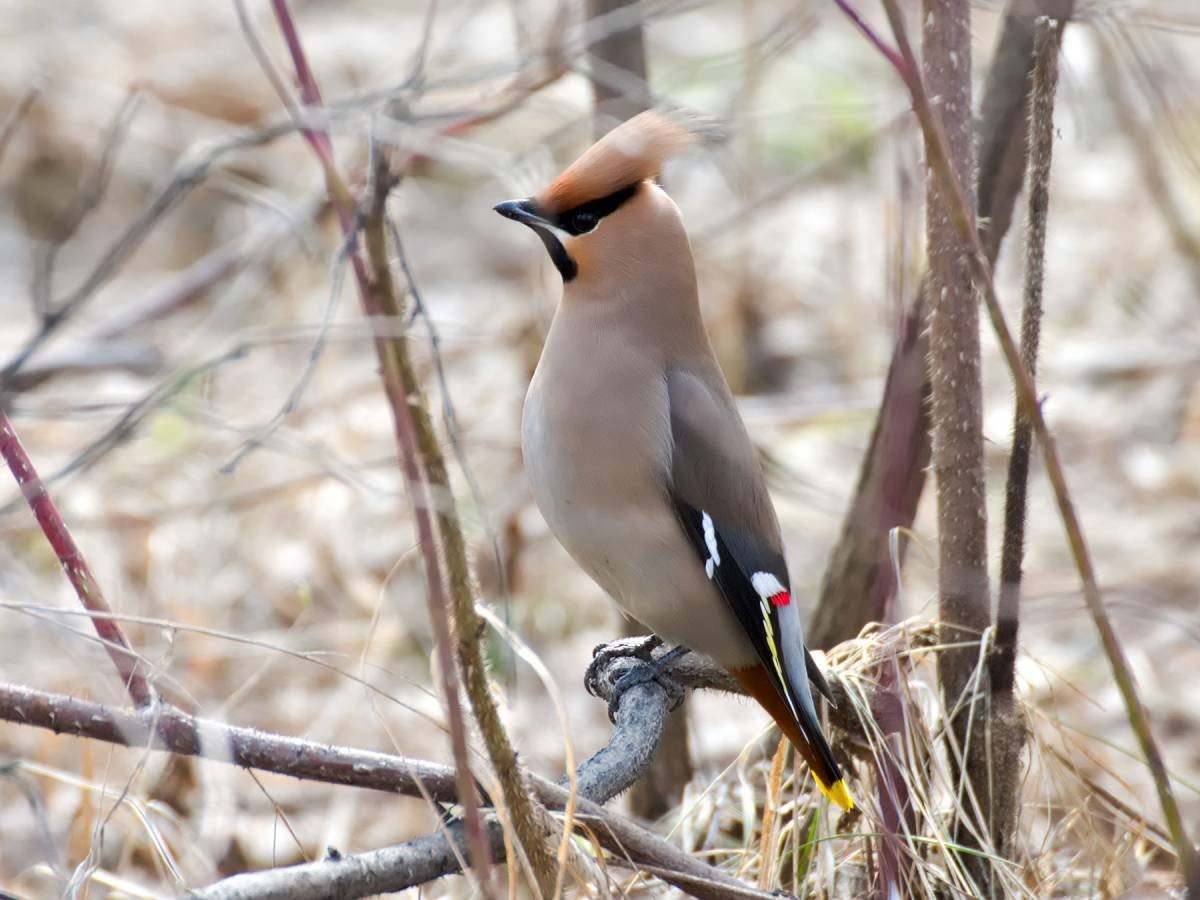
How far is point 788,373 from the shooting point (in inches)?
235

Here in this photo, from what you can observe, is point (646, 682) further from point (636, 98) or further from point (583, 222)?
point (636, 98)

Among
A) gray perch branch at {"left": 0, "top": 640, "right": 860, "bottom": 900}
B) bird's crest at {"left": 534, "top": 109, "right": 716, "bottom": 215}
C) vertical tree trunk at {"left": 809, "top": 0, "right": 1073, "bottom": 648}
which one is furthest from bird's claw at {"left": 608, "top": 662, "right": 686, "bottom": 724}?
bird's crest at {"left": 534, "top": 109, "right": 716, "bottom": 215}

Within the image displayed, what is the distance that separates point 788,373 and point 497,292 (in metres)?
1.33

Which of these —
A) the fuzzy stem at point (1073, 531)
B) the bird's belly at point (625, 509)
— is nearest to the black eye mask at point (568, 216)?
the bird's belly at point (625, 509)

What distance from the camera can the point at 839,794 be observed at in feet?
6.80

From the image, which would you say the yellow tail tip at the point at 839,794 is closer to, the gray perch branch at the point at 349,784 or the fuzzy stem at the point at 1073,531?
the gray perch branch at the point at 349,784

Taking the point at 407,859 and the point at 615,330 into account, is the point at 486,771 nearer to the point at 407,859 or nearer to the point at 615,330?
the point at 407,859

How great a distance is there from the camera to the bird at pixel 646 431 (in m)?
2.37

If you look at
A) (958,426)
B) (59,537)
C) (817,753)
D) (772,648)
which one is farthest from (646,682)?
(59,537)

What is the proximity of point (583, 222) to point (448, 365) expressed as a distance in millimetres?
3345

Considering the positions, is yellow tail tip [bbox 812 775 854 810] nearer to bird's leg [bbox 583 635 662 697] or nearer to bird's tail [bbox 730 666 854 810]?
bird's tail [bbox 730 666 854 810]

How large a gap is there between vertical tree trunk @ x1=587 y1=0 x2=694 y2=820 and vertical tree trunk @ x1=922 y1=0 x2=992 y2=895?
96cm

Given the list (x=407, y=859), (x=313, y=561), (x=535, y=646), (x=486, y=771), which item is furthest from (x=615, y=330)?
(x=313, y=561)

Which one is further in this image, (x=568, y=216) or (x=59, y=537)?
(x=568, y=216)
